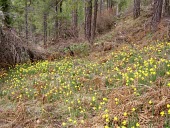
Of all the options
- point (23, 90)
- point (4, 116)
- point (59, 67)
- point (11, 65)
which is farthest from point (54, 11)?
point (4, 116)

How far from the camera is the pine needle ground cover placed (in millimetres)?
4590

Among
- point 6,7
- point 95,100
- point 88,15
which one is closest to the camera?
point 95,100

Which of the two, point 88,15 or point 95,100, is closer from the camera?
point 95,100

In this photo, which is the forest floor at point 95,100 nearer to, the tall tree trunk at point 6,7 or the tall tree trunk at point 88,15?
the tall tree trunk at point 6,7

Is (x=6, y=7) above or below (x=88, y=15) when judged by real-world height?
above

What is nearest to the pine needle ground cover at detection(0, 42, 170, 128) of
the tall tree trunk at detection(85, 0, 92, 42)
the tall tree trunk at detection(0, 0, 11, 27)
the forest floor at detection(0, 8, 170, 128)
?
the forest floor at detection(0, 8, 170, 128)

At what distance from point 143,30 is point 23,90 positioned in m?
11.0

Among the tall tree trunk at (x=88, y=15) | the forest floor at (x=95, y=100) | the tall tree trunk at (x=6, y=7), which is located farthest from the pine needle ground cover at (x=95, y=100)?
the tall tree trunk at (x=88, y=15)

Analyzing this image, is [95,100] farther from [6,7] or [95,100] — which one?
[6,7]

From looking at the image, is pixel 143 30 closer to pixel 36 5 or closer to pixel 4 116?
pixel 4 116

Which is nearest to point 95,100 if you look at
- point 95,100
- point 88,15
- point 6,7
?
point 95,100

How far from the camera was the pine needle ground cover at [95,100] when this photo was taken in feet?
15.1

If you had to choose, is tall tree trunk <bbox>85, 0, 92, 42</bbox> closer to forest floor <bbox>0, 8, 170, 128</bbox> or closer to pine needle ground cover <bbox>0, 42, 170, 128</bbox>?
forest floor <bbox>0, 8, 170, 128</bbox>

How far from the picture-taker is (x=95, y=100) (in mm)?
5766
